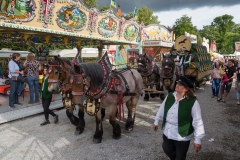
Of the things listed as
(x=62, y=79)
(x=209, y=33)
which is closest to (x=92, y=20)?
(x=62, y=79)

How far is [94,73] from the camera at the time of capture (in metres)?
3.46

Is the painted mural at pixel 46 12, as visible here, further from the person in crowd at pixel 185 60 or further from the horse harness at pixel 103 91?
the person in crowd at pixel 185 60

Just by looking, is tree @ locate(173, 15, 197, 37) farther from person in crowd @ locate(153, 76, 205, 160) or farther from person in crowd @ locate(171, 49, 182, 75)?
person in crowd @ locate(153, 76, 205, 160)

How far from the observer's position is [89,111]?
144 inches

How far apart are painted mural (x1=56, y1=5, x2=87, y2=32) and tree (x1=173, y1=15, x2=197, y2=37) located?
36.2 m

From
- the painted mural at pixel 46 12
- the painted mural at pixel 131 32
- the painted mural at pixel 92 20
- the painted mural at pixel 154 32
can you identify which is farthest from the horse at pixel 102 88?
the painted mural at pixel 154 32

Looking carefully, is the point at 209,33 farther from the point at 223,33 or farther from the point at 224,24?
the point at 224,24

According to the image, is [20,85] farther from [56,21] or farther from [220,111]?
[220,111]

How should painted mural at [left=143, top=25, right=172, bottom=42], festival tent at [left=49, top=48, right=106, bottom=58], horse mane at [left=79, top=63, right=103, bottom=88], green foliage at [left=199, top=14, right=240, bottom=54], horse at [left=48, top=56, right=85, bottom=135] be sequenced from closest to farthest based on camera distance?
horse mane at [left=79, top=63, right=103, bottom=88] < horse at [left=48, top=56, right=85, bottom=135] < festival tent at [left=49, top=48, right=106, bottom=58] < painted mural at [left=143, top=25, right=172, bottom=42] < green foliage at [left=199, top=14, right=240, bottom=54]

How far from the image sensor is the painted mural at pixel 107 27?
874 cm

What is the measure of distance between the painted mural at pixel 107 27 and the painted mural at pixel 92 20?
15.0 inches

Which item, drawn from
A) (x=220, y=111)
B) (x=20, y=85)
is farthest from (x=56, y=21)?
(x=220, y=111)

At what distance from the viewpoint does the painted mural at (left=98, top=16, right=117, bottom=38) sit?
874 centimetres

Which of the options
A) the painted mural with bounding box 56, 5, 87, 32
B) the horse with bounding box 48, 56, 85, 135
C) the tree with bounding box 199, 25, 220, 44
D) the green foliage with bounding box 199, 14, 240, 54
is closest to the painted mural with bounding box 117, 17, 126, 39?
the painted mural with bounding box 56, 5, 87, 32
